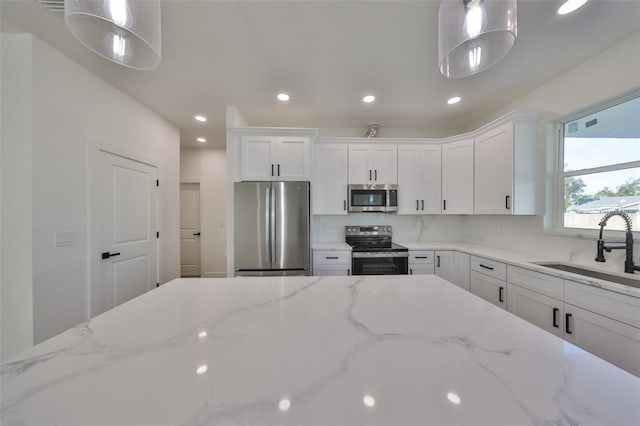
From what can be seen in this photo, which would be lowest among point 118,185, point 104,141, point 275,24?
point 118,185

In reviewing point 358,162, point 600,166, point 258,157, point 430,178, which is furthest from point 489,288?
point 258,157

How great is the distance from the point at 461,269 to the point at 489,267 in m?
0.40

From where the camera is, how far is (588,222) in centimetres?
203

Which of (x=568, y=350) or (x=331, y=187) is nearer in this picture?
(x=568, y=350)

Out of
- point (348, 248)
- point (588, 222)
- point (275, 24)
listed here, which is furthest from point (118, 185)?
point (588, 222)

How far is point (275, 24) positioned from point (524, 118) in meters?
2.53

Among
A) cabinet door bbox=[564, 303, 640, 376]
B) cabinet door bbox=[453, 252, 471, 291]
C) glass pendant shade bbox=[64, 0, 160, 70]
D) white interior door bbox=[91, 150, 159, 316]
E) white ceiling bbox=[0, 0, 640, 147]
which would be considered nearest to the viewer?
glass pendant shade bbox=[64, 0, 160, 70]

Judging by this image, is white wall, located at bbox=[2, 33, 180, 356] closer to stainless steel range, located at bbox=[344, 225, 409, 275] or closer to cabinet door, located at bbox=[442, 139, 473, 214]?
stainless steel range, located at bbox=[344, 225, 409, 275]

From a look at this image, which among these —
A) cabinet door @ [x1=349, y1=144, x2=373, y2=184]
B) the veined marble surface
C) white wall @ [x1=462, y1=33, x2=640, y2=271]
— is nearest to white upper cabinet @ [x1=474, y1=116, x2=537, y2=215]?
white wall @ [x1=462, y1=33, x2=640, y2=271]

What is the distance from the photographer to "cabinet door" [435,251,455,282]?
2.81 meters

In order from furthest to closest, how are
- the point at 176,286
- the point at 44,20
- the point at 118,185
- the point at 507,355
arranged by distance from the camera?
the point at 118,185, the point at 44,20, the point at 176,286, the point at 507,355

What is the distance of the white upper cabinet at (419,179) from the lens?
3.17 meters

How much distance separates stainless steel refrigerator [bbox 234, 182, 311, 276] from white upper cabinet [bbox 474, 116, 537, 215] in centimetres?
216

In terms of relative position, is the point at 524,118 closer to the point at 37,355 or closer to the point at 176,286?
the point at 176,286
